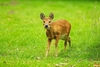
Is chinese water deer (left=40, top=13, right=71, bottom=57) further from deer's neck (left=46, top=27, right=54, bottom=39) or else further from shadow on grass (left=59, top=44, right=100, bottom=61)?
shadow on grass (left=59, top=44, right=100, bottom=61)

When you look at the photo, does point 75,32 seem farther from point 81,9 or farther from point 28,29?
point 81,9

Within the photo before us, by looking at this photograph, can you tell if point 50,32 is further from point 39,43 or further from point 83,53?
point 39,43

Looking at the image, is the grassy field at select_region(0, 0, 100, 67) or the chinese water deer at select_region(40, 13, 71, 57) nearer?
the grassy field at select_region(0, 0, 100, 67)

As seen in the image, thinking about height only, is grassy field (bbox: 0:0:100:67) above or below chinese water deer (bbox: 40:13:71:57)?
below

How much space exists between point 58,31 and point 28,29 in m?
4.99

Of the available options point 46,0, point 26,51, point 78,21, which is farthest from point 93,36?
point 46,0

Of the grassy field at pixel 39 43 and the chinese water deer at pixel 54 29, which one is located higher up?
the chinese water deer at pixel 54 29

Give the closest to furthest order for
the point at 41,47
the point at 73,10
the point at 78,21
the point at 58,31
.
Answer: the point at 58,31 < the point at 41,47 < the point at 78,21 < the point at 73,10

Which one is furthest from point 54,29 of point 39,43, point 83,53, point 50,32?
point 39,43

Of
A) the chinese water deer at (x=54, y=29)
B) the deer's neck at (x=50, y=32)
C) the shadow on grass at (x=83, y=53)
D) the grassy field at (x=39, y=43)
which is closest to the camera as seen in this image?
the grassy field at (x=39, y=43)

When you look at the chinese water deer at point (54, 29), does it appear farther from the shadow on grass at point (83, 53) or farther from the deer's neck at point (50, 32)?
the shadow on grass at point (83, 53)

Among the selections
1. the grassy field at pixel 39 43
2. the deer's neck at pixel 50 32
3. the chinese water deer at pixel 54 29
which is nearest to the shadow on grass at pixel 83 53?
the grassy field at pixel 39 43

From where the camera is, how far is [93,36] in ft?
46.8

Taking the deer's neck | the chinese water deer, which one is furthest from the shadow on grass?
the deer's neck
